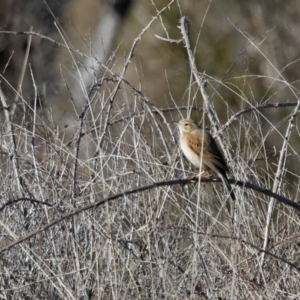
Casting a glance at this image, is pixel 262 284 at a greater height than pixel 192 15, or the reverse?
pixel 192 15

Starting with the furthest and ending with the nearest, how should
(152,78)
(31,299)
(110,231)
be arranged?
(152,78)
(31,299)
(110,231)

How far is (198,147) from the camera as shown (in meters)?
4.71

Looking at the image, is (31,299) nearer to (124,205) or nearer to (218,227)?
(124,205)

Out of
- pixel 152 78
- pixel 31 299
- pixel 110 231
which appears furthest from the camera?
Answer: pixel 152 78

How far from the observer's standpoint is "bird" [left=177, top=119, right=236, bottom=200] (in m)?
4.49

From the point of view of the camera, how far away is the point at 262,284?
3.87 m

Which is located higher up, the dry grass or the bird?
the bird

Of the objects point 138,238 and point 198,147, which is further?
point 198,147

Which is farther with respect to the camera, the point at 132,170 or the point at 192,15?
the point at 192,15

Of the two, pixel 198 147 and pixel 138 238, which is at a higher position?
pixel 198 147

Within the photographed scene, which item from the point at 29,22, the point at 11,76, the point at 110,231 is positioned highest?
the point at 29,22

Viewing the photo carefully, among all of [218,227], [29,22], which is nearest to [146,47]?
[29,22]

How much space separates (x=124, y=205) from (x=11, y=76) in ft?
36.9

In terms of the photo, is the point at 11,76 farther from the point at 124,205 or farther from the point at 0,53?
the point at 124,205
